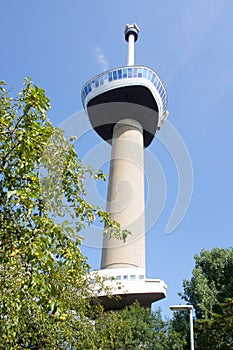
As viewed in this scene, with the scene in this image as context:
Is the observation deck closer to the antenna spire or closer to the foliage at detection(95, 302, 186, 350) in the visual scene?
the antenna spire

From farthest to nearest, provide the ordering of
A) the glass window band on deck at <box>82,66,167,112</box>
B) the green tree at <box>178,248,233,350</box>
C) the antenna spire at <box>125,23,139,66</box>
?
the antenna spire at <box>125,23,139,66</box>, the glass window band on deck at <box>82,66,167,112</box>, the green tree at <box>178,248,233,350</box>

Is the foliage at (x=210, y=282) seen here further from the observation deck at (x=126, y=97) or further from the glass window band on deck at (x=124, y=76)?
the glass window band on deck at (x=124, y=76)

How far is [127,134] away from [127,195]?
26.2ft

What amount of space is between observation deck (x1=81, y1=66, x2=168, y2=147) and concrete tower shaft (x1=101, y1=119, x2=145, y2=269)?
5.26ft

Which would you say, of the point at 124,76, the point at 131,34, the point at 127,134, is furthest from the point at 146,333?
the point at 131,34

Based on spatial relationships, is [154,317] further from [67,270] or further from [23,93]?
[23,93]

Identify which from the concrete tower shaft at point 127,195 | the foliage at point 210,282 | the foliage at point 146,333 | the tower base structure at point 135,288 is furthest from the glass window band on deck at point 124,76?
the foliage at point 146,333

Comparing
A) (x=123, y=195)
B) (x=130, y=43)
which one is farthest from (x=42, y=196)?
(x=130, y=43)

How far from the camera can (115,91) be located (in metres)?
46.6

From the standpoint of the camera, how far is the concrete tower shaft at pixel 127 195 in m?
36.9

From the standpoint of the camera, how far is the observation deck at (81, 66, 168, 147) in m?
46.2

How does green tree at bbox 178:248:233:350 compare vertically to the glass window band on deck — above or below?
below

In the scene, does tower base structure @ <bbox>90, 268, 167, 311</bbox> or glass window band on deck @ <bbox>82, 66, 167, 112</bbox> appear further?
glass window band on deck @ <bbox>82, 66, 167, 112</bbox>

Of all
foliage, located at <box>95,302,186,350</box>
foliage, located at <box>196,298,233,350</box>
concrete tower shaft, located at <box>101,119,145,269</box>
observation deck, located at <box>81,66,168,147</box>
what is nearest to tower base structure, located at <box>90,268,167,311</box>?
concrete tower shaft, located at <box>101,119,145,269</box>
